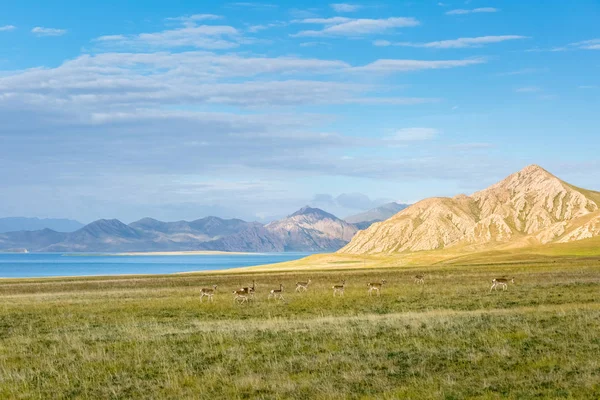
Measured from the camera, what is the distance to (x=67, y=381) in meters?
17.9

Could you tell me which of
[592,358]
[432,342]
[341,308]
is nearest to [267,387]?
[432,342]

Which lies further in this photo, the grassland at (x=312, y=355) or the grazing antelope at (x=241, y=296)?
the grazing antelope at (x=241, y=296)

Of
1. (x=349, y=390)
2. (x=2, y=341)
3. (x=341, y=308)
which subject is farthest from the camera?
(x=341, y=308)

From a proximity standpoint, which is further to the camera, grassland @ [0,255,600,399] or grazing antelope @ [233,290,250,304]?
grazing antelope @ [233,290,250,304]

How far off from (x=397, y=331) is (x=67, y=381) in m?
12.4

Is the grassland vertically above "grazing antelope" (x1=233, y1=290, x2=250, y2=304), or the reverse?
the grassland

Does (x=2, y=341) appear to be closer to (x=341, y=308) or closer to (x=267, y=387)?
(x=267, y=387)

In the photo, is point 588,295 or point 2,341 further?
point 588,295

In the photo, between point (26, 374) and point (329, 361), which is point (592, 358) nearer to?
point (329, 361)

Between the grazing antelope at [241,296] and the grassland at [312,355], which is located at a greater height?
the grassland at [312,355]

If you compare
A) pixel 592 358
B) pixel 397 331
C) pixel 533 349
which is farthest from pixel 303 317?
pixel 592 358

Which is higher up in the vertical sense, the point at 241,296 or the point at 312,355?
the point at 312,355

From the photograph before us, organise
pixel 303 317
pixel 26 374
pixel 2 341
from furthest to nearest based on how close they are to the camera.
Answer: pixel 303 317
pixel 2 341
pixel 26 374

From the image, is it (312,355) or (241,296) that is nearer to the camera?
(312,355)
